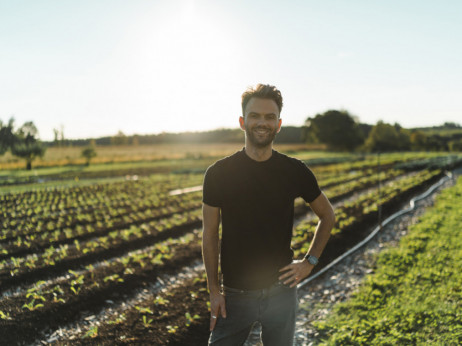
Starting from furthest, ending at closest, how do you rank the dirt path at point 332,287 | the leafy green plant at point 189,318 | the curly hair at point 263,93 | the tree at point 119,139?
the tree at point 119,139, the leafy green plant at point 189,318, the dirt path at point 332,287, the curly hair at point 263,93

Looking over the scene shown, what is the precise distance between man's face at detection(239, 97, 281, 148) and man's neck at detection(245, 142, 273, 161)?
0.16 ft

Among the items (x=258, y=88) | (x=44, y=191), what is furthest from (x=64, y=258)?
(x=44, y=191)

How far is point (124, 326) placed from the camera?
5113 millimetres

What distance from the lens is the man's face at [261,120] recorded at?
7.52ft

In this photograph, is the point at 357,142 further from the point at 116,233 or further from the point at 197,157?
the point at 116,233

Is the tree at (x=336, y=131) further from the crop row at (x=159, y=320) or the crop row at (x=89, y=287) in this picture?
the crop row at (x=159, y=320)

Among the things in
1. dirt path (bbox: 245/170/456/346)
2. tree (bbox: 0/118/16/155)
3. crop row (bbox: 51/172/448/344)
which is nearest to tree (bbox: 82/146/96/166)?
tree (bbox: 0/118/16/155)

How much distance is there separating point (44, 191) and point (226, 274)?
16.2 metres

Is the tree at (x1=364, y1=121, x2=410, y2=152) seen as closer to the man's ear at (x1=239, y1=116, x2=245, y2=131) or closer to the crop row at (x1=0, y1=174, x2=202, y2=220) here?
the crop row at (x1=0, y1=174, x2=202, y2=220)

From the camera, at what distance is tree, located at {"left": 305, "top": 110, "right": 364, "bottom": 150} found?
2282 inches

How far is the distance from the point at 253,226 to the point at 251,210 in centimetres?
12

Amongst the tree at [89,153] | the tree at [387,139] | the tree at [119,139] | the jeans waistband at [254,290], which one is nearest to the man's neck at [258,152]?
the jeans waistband at [254,290]

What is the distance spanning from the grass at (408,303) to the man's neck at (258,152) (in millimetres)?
3453

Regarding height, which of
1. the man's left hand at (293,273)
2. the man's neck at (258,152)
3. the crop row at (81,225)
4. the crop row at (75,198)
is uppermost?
the man's neck at (258,152)
